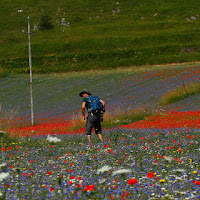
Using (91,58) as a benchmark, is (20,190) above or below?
above

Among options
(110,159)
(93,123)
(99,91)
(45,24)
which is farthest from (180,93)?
(45,24)

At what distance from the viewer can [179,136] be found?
10750 mm

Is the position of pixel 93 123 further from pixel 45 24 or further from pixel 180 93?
pixel 45 24

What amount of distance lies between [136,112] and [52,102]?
14.6 metres

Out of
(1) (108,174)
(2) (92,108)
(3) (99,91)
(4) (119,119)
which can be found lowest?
(3) (99,91)

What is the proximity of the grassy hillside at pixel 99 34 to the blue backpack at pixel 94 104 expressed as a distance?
41.2 metres

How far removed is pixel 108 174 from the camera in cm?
550

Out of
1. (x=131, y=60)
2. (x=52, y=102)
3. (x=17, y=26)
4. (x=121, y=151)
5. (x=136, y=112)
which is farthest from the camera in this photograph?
(x=17, y=26)

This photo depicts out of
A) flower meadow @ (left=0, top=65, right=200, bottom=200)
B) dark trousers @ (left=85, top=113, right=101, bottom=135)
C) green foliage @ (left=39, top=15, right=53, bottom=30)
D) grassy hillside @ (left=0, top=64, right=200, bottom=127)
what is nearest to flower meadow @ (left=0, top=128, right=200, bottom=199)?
flower meadow @ (left=0, top=65, right=200, bottom=200)

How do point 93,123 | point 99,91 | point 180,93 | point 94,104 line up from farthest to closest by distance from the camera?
1. point 99,91
2. point 180,93
3. point 93,123
4. point 94,104

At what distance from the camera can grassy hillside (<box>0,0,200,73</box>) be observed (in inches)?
2191

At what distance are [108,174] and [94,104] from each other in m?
6.17

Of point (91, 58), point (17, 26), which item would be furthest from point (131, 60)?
point (17, 26)

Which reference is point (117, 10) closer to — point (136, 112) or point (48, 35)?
point (48, 35)
